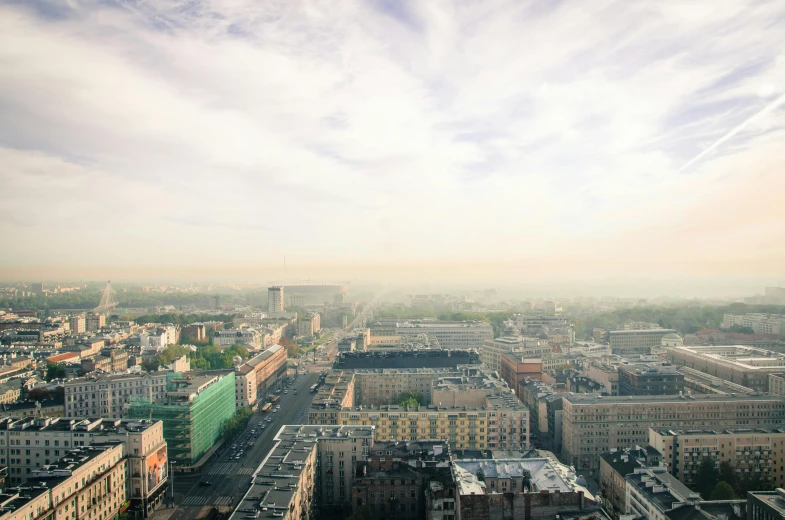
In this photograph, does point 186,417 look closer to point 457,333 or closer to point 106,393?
point 106,393

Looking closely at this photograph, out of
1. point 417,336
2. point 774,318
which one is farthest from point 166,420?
point 774,318

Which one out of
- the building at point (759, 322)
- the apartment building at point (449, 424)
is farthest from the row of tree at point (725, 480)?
the building at point (759, 322)

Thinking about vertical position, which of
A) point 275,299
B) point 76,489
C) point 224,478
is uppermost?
point 275,299

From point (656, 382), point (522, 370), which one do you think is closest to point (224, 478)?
point (522, 370)

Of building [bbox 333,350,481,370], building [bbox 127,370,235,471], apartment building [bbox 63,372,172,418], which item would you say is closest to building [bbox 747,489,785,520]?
building [bbox 127,370,235,471]

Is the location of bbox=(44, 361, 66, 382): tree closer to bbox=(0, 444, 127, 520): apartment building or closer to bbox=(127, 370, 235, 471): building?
bbox=(127, 370, 235, 471): building

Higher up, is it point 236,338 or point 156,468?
point 236,338
